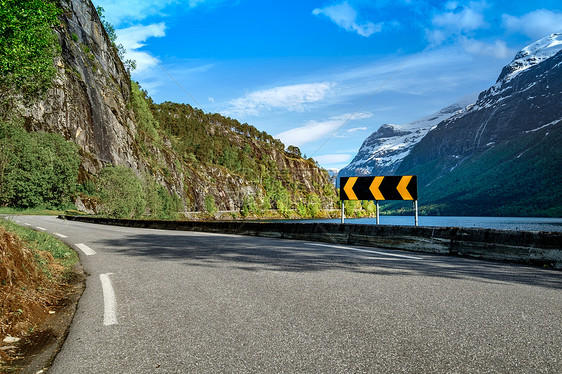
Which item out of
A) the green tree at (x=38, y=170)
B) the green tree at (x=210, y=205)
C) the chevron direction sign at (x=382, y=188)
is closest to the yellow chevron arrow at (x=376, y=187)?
the chevron direction sign at (x=382, y=188)

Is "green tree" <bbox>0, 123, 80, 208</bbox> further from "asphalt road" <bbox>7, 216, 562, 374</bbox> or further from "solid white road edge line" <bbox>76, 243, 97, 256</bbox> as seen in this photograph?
"asphalt road" <bbox>7, 216, 562, 374</bbox>

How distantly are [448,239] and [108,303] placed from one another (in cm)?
801

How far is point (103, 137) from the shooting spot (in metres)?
65.2

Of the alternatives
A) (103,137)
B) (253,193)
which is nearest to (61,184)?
(103,137)

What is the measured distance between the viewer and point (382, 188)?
45.9 ft

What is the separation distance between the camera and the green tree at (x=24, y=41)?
12812 millimetres

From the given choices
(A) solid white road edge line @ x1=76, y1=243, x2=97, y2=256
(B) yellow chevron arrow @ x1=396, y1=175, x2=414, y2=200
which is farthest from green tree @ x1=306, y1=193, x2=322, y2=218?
(A) solid white road edge line @ x1=76, y1=243, x2=97, y2=256

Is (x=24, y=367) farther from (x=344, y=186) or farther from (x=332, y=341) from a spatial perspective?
(x=344, y=186)

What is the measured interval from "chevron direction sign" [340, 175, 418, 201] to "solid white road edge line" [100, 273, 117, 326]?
Result: 30.8 ft

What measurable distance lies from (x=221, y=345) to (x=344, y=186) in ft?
38.6

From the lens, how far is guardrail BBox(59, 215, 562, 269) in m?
8.03

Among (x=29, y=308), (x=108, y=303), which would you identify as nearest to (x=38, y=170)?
(x=29, y=308)

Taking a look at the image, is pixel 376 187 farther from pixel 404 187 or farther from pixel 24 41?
pixel 24 41

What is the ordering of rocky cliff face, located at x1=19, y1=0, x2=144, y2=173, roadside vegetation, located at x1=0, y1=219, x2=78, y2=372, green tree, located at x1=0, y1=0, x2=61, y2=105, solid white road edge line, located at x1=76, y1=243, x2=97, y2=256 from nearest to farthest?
roadside vegetation, located at x1=0, y1=219, x2=78, y2=372, solid white road edge line, located at x1=76, y1=243, x2=97, y2=256, green tree, located at x1=0, y1=0, x2=61, y2=105, rocky cliff face, located at x1=19, y1=0, x2=144, y2=173
